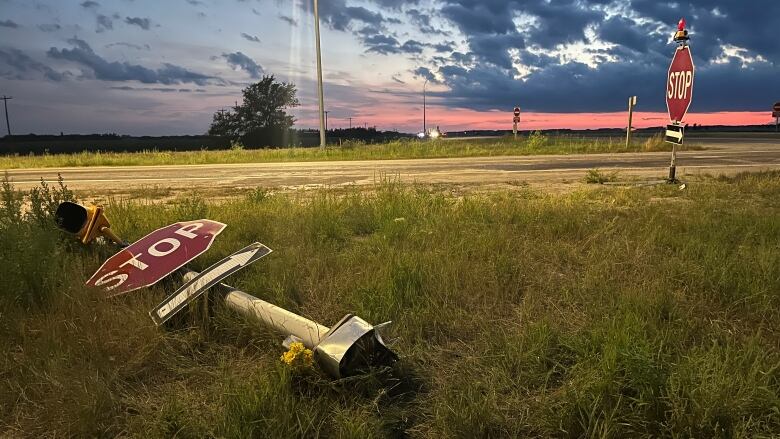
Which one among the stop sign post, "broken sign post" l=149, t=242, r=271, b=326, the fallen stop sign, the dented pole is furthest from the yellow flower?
the stop sign post

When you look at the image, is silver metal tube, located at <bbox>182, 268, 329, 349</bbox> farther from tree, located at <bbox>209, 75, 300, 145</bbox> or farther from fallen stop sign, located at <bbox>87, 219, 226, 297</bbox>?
tree, located at <bbox>209, 75, 300, 145</bbox>

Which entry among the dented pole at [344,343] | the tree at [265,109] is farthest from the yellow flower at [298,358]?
the tree at [265,109]

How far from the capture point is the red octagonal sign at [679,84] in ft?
26.1

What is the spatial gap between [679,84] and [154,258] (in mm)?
8661

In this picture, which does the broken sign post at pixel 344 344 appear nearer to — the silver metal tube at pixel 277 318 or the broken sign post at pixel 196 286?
the silver metal tube at pixel 277 318

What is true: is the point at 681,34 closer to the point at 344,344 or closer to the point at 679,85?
the point at 679,85

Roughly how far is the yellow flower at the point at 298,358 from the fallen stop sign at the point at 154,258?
4.94 feet

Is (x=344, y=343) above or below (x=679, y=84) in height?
below

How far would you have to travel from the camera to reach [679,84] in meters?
8.13

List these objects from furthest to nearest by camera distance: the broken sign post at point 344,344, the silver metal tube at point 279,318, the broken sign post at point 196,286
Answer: the broken sign post at point 196,286 < the silver metal tube at point 279,318 < the broken sign post at point 344,344

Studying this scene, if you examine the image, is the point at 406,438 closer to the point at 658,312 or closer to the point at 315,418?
the point at 315,418

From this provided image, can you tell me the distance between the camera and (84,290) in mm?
3109

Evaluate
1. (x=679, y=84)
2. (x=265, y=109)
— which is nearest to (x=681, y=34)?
(x=679, y=84)

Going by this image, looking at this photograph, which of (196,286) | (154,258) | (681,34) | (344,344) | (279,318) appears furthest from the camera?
(681,34)
